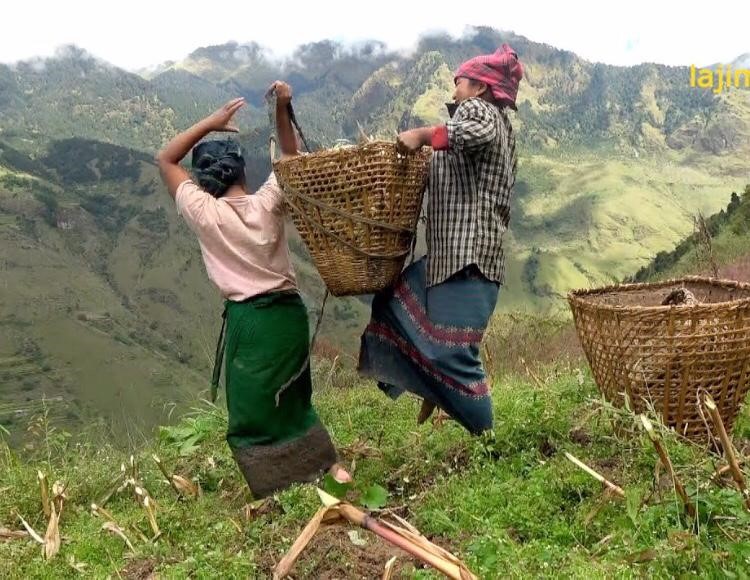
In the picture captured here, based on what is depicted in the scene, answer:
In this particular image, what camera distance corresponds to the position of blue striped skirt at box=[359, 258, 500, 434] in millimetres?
2980

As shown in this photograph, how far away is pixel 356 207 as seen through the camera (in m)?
2.69

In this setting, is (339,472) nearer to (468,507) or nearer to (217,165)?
(468,507)

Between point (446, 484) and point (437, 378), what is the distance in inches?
17.8

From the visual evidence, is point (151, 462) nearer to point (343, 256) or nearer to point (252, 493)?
point (252, 493)

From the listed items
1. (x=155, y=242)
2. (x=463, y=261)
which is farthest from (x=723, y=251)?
(x=155, y=242)

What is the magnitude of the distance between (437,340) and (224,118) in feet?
4.53

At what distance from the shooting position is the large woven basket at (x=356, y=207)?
266 centimetres

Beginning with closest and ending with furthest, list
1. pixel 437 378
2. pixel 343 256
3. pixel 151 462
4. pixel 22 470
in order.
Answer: pixel 343 256 → pixel 437 378 → pixel 22 470 → pixel 151 462

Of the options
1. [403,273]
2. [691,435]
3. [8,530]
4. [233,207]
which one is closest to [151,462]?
[8,530]

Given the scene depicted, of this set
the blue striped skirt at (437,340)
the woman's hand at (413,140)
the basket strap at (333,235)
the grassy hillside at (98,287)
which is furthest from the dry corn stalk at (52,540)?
the grassy hillside at (98,287)

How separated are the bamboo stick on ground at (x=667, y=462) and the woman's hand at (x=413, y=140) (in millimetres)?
1320

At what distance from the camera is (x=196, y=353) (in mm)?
89625

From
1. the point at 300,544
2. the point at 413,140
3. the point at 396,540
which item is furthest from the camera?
the point at 413,140

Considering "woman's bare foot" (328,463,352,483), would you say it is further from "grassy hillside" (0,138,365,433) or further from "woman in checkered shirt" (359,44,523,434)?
"grassy hillside" (0,138,365,433)
